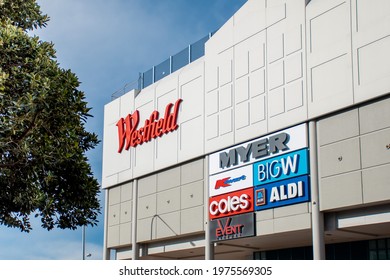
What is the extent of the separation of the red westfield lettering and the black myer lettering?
343 centimetres

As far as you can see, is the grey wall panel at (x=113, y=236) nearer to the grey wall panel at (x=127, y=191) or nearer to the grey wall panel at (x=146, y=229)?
the grey wall panel at (x=127, y=191)

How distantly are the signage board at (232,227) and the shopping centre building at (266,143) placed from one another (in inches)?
3.2

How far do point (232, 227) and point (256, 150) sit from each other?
4760 mm

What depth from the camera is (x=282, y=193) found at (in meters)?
33.9

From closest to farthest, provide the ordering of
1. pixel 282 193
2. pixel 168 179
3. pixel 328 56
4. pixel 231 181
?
pixel 328 56
pixel 282 193
pixel 231 181
pixel 168 179

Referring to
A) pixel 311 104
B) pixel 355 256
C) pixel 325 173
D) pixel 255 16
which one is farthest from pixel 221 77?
pixel 355 256

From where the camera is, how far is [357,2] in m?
31.3

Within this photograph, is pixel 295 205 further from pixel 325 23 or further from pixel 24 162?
pixel 24 162

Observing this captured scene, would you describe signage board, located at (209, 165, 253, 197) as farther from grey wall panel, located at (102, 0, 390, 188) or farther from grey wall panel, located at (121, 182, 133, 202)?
grey wall panel, located at (121, 182, 133, 202)

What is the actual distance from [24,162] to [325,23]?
17.5 m

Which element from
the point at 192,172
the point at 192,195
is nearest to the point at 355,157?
the point at 192,195

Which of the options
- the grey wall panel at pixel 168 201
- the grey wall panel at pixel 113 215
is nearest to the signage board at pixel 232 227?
the grey wall panel at pixel 168 201

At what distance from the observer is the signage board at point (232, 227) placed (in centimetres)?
3584

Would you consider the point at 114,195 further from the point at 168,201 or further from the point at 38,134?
the point at 38,134
